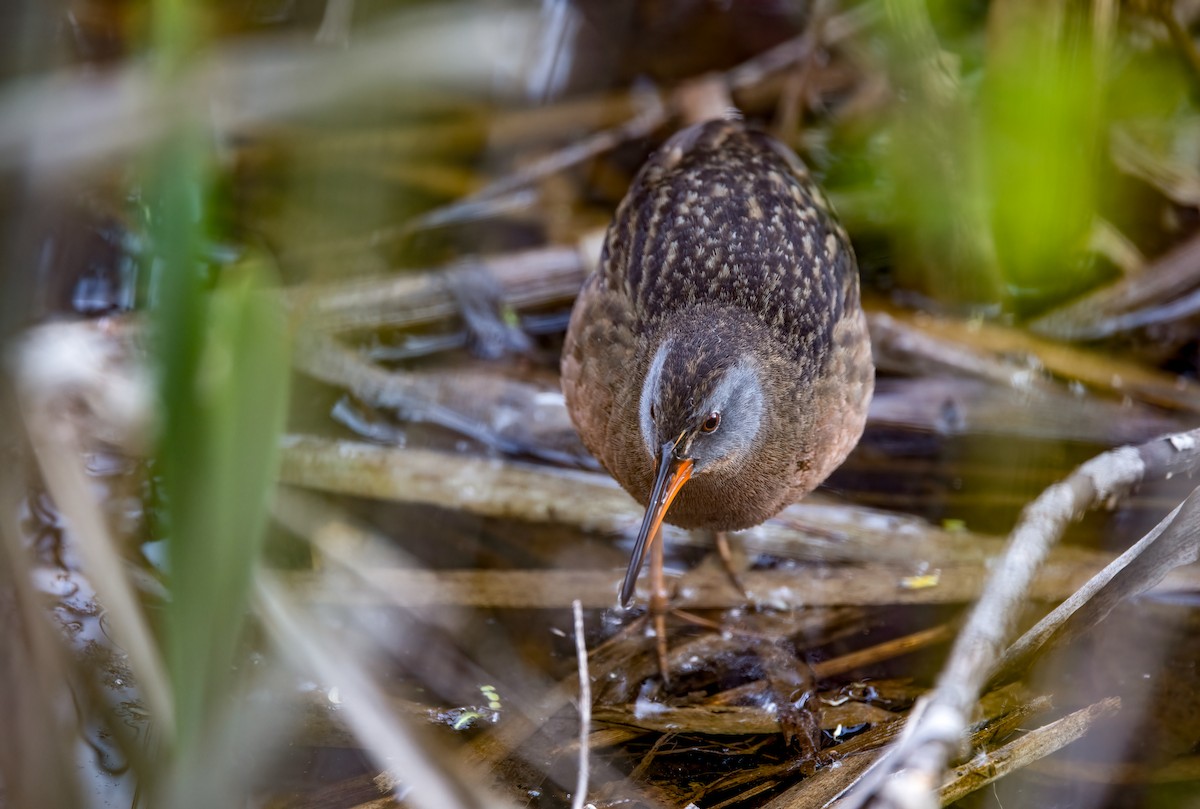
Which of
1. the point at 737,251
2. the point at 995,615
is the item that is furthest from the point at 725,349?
the point at 995,615

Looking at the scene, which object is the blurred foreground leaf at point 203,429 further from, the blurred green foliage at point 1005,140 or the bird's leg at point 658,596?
the bird's leg at point 658,596

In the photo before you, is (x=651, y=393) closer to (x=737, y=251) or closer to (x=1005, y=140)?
(x=737, y=251)

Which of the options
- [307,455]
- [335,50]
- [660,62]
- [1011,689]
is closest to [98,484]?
[307,455]

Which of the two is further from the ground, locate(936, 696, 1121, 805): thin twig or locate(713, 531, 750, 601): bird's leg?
locate(936, 696, 1121, 805): thin twig

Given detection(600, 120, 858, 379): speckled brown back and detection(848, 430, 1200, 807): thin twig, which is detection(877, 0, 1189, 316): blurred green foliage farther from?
detection(848, 430, 1200, 807): thin twig

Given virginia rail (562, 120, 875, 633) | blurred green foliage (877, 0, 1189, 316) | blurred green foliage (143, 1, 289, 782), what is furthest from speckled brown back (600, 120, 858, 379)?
blurred green foliage (143, 1, 289, 782)

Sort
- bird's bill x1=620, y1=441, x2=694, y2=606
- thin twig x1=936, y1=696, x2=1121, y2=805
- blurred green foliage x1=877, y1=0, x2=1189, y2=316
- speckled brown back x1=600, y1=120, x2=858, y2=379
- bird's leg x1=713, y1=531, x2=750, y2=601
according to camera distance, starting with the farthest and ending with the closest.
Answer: bird's leg x1=713, y1=531, x2=750, y2=601 < speckled brown back x1=600, y1=120, x2=858, y2=379 < bird's bill x1=620, y1=441, x2=694, y2=606 < thin twig x1=936, y1=696, x2=1121, y2=805 < blurred green foliage x1=877, y1=0, x2=1189, y2=316
